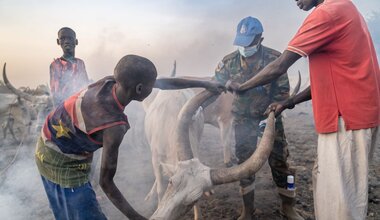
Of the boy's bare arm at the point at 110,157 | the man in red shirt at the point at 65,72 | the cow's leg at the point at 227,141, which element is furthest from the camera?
the cow's leg at the point at 227,141

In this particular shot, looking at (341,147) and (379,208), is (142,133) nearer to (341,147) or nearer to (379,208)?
(379,208)

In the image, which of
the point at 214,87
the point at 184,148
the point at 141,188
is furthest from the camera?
the point at 141,188

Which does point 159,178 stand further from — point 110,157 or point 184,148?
point 110,157

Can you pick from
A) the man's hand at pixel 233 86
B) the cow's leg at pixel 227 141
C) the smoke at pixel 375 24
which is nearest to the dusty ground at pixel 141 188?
the cow's leg at pixel 227 141

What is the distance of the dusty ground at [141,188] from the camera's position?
4.84 meters

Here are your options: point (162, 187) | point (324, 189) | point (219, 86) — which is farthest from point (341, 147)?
point (162, 187)

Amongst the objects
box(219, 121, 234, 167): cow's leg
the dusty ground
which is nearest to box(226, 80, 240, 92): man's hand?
the dusty ground

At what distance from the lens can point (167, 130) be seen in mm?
4812

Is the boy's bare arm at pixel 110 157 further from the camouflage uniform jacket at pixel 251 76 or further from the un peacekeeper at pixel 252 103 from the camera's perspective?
the camouflage uniform jacket at pixel 251 76

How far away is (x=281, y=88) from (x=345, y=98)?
165 cm

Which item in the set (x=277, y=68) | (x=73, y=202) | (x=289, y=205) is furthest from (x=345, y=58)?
(x=73, y=202)

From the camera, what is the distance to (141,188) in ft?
19.7

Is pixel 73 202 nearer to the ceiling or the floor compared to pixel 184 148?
nearer to the floor

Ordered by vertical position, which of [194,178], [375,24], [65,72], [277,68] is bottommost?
[194,178]
